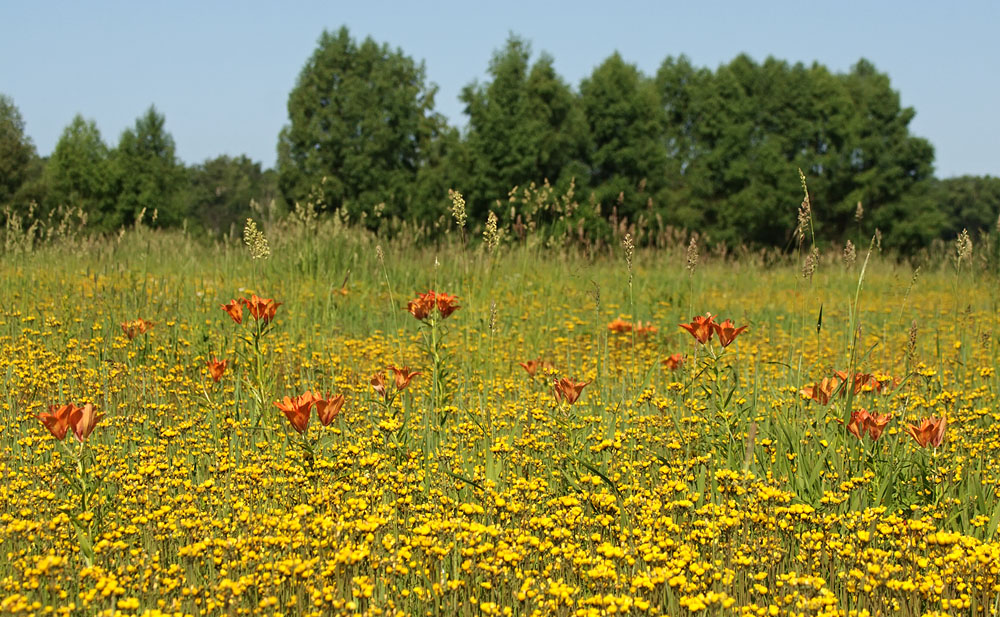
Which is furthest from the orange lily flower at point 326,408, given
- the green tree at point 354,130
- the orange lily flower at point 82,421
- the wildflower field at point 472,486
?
the green tree at point 354,130

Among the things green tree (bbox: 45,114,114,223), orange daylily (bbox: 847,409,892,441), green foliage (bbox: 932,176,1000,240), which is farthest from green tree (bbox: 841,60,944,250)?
green foliage (bbox: 932,176,1000,240)

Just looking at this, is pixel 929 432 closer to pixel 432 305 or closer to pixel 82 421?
pixel 432 305

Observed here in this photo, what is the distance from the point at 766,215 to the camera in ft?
103

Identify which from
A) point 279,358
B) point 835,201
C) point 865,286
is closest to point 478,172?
point 835,201

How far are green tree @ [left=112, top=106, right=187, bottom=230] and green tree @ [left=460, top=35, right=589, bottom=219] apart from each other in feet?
65.0

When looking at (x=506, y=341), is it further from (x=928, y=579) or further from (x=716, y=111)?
(x=716, y=111)

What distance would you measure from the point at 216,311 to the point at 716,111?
3008 centimetres

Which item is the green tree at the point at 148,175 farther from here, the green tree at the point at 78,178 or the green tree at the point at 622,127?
the green tree at the point at 622,127

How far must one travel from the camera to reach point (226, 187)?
95.6 metres

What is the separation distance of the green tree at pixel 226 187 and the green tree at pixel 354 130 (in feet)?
154

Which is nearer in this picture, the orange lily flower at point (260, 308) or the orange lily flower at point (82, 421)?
the orange lily flower at point (82, 421)

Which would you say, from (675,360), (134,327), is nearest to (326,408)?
(675,360)

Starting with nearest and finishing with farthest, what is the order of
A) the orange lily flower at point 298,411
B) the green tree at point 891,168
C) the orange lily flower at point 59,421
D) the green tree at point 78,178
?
the orange lily flower at point 59,421
the orange lily flower at point 298,411
the green tree at point 891,168
the green tree at point 78,178

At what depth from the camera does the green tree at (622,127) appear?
29.6 metres
